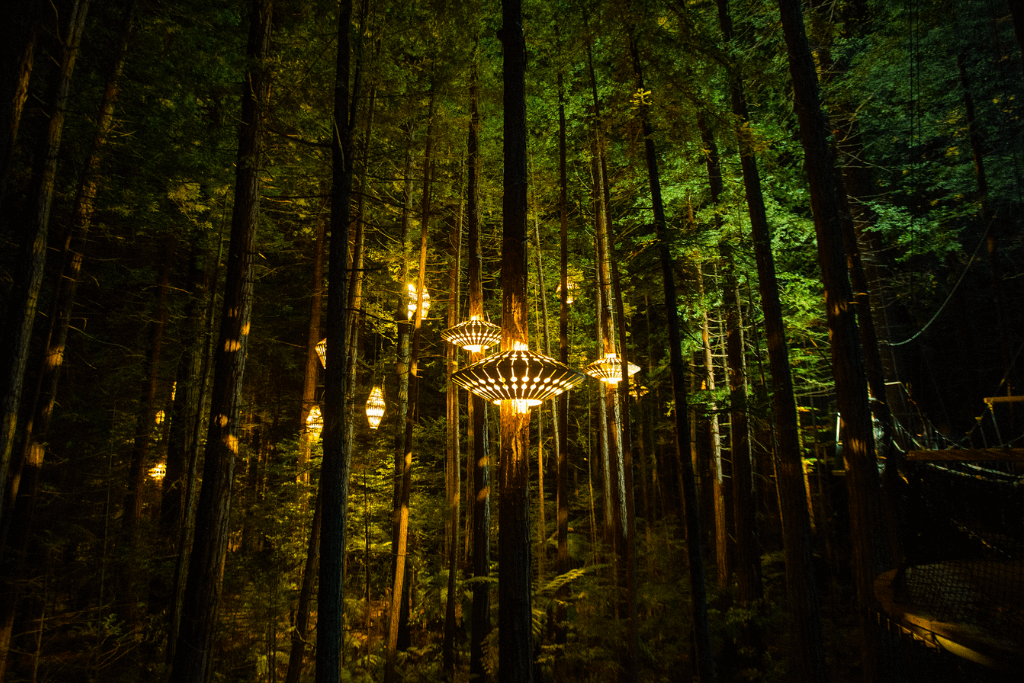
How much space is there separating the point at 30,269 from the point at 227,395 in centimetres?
272

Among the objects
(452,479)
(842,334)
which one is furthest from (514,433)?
(842,334)

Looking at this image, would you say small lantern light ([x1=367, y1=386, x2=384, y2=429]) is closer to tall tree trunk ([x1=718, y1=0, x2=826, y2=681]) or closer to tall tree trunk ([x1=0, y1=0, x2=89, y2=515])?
tall tree trunk ([x1=0, y1=0, x2=89, y2=515])

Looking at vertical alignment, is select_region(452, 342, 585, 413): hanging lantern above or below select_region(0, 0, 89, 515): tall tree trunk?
below

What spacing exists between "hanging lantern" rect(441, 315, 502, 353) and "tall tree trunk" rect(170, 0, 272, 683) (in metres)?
2.90

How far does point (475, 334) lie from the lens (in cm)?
677

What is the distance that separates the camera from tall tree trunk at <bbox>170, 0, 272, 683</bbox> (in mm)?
4602

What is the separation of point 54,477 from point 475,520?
11.7 meters

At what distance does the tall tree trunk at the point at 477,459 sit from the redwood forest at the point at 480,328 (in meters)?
0.08

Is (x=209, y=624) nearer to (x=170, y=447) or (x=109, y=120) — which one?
(x=109, y=120)

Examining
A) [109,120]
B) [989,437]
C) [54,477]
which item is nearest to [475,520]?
[109,120]

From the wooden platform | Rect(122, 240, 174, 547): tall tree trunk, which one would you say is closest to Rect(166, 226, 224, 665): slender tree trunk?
Rect(122, 240, 174, 547): tall tree trunk

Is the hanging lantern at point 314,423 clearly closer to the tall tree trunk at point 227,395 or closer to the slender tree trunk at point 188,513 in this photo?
the slender tree trunk at point 188,513

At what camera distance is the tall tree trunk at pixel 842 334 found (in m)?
5.36

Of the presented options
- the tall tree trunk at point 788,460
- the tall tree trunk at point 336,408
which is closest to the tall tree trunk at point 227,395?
the tall tree trunk at point 336,408
